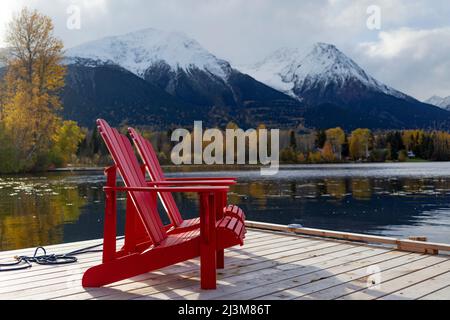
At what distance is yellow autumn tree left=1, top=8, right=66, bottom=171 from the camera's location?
29547 mm

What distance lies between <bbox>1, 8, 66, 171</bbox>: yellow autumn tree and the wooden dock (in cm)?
2711

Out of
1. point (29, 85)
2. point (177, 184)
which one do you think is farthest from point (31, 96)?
point (177, 184)

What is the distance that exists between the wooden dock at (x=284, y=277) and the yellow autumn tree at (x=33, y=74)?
27115 mm

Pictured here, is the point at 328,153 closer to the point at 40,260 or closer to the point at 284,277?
the point at 40,260

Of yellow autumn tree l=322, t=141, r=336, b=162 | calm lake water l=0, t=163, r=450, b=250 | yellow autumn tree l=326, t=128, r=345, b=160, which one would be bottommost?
Result: calm lake water l=0, t=163, r=450, b=250

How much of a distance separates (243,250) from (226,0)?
8896 mm

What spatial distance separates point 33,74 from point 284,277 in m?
29.8

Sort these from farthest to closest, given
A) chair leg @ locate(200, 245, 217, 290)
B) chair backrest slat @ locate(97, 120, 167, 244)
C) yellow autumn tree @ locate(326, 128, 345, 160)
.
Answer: yellow autumn tree @ locate(326, 128, 345, 160)
chair backrest slat @ locate(97, 120, 167, 244)
chair leg @ locate(200, 245, 217, 290)

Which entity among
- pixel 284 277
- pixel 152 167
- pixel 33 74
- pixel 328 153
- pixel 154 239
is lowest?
pixel 284 277

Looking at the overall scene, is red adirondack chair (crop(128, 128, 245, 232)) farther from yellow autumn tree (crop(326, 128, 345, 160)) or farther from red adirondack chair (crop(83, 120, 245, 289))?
yellow autumn tree (crop(326, 128, 345, 160))

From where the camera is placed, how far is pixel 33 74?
98.8 feet

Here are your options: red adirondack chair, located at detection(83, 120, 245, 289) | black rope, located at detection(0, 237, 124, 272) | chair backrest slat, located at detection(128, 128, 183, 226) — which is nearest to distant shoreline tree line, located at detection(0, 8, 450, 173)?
black rope, located at detection(0, 237, 124, 272)

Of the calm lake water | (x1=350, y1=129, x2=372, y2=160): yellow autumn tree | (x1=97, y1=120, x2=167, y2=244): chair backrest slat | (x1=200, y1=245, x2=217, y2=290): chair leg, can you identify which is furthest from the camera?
(x1=350, y1=129, x2=372, y2=160): yellow autumn tree
